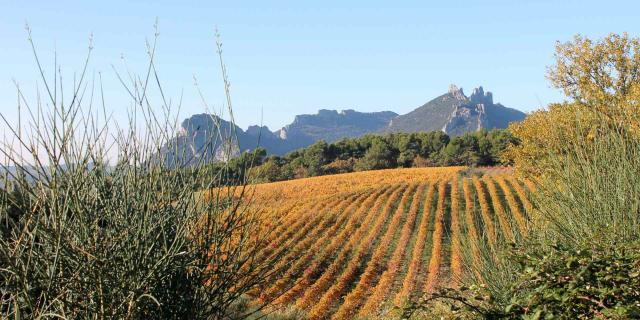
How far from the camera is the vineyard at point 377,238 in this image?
1742 cm

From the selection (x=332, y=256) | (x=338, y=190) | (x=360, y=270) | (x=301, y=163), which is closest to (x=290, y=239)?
(x=332, y=256)

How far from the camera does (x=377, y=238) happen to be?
27016 millimetres

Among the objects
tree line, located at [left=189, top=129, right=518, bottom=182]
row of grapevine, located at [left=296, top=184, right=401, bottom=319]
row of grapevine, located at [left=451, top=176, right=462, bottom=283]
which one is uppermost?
tree line, located at [left=189, top=129, right=518, bottom=182]

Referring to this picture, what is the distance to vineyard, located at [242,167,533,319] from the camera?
686 inches

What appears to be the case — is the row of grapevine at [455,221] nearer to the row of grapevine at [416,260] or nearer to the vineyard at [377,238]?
the vineyard at [377,238]

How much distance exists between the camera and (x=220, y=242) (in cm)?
352

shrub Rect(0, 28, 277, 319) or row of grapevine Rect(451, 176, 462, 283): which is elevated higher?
shrub Rect(0, 28, 277, 319)

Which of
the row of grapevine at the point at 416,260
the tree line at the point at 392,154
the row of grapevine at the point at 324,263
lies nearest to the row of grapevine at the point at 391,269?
the row of grapevine at the point at 416,260

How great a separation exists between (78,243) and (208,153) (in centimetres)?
111

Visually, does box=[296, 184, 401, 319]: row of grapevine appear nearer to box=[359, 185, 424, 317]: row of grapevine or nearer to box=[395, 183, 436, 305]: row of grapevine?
box=[359, 185, 424, 317]: row of grapevine

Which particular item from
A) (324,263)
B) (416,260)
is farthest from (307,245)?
(416,260)

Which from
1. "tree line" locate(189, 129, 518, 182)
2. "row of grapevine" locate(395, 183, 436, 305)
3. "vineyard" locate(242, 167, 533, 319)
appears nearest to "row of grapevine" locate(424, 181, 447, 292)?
"vineyard" locate(242, 167, 533, 319)

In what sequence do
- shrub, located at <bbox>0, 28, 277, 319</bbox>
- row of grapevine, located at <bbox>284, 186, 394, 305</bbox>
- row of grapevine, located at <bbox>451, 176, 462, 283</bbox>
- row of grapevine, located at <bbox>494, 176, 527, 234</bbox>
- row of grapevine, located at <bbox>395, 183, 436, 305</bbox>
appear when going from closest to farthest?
shrub, located at <bbox>0, 28, 277, 319</bbox> < row of grapevine, located at <bbox>395, 183, 436, 305</bbox> < row of grapevine, located at <bbox>284, 186, 394, 305</bbox> < row of grapevine, located at <bbox>451, 176, 462, 283</bbox> < row of grapevine, located at <bbox>494, 176, 527, 234</bbox>

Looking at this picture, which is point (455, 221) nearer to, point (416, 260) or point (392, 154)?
point (416, 260)
